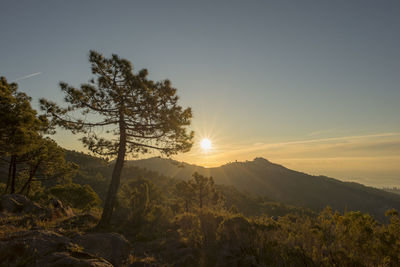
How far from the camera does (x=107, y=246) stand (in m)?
6.73

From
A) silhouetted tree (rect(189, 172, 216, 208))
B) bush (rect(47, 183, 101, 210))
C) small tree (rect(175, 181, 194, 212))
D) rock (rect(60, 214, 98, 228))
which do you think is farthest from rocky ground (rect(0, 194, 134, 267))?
small tree (rect(175, 181, 194, 212))

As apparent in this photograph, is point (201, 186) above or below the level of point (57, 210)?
below

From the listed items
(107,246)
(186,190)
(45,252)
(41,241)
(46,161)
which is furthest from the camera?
(186,190)

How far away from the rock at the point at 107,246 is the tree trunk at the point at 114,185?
18.2 ft

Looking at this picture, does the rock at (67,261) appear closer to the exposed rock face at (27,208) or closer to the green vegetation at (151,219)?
the green vegetation at (151,219)

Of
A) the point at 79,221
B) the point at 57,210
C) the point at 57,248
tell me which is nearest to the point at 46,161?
the point at 57,210

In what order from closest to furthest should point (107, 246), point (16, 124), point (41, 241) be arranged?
point (41, 241) < point (107, 246) < point (16, 124)

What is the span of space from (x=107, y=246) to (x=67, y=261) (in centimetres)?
245

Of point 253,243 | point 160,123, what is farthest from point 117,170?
point 253,243

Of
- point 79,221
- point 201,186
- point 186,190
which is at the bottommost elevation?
point 186,190

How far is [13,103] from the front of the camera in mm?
13156

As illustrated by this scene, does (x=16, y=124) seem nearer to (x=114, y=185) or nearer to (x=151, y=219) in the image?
(x=114, y=185)

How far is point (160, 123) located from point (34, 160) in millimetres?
14137

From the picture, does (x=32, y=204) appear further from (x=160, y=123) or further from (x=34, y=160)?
(x=160, y=123)
